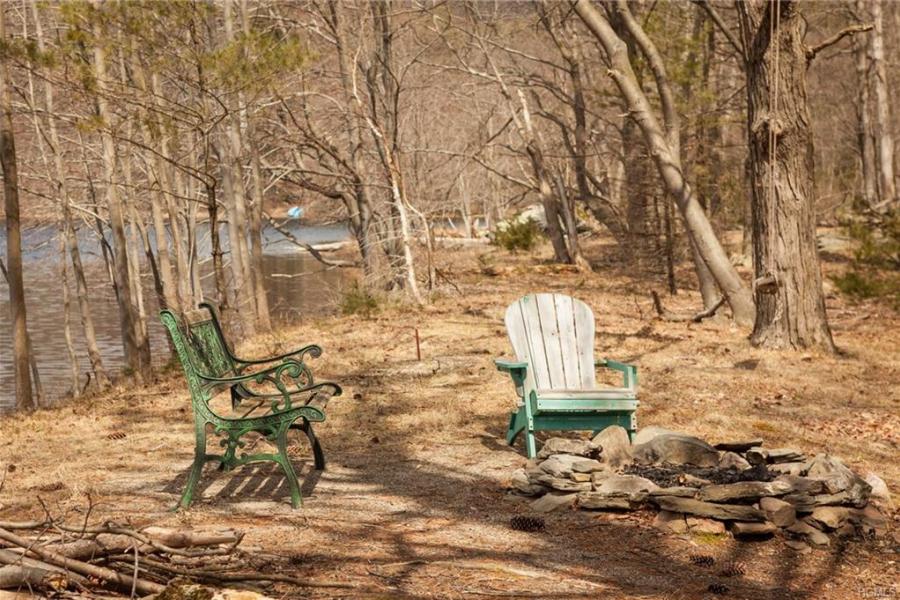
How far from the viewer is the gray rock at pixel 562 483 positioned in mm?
5590

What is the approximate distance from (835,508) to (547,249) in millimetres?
20811

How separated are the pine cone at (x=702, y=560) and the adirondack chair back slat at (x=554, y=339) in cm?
216

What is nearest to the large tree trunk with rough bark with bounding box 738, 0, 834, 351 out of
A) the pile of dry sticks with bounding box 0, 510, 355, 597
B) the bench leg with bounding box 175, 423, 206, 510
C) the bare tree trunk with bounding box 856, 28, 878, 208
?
the bench leg with bounding box 175, 423, 206, 510

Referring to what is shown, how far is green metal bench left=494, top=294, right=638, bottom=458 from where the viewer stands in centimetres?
647

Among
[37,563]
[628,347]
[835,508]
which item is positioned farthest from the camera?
[628,347]

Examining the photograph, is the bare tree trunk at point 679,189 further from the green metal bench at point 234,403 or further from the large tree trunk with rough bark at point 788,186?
the green metal bench at point 234,403

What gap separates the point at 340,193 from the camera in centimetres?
1866

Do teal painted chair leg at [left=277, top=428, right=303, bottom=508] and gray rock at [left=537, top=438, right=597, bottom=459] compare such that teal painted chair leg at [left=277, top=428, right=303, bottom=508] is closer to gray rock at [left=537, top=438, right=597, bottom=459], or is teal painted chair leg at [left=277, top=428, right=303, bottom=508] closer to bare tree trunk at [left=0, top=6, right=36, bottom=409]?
gray rock at [left=537, top=438, right=597, bottom=459]

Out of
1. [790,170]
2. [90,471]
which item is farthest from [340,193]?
[90,471]

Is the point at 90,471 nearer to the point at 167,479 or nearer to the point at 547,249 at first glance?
the point at 167,479

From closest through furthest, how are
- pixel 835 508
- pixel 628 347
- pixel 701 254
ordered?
1. pixel 835 508
2. pixel 628 347
3. pixel 701 254

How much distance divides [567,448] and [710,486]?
98 centimetres

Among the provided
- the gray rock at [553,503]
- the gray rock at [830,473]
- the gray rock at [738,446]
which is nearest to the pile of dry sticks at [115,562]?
the gray rock at [553,503]

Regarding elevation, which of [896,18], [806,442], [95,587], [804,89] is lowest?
[806,442]
